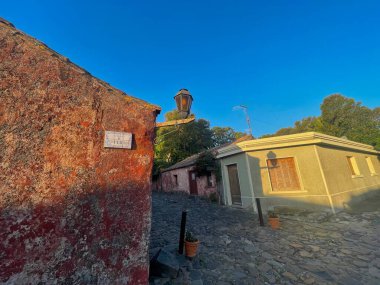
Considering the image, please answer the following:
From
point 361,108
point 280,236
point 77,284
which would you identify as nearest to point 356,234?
point 280,236

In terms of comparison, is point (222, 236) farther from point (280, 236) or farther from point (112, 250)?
point (112, 250)

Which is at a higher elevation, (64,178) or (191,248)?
(64,178)

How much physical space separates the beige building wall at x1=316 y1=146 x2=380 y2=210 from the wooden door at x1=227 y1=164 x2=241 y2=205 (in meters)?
3.92

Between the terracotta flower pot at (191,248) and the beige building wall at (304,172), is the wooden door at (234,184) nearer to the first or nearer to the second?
the beige building wall at (304,172)

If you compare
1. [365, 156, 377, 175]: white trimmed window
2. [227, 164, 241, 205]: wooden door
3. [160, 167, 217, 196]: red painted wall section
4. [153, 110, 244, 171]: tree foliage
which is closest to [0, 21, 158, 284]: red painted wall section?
[227, 164, 241, 205]: wooden door

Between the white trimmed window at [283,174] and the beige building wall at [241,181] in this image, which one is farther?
the beige building wall at [241,181]

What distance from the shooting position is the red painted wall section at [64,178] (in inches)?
68.6

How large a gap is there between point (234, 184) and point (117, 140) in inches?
337

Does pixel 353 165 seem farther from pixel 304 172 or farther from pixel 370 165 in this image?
pixel 304 172

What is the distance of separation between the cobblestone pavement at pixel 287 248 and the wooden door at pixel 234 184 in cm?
262

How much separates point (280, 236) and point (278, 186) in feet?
11.7

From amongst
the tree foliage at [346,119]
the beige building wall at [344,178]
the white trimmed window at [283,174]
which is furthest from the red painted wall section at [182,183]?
the tree foliage at [346,119]

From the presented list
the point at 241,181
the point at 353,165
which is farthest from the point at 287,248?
the point at 353,165

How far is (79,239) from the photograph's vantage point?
1947mm
